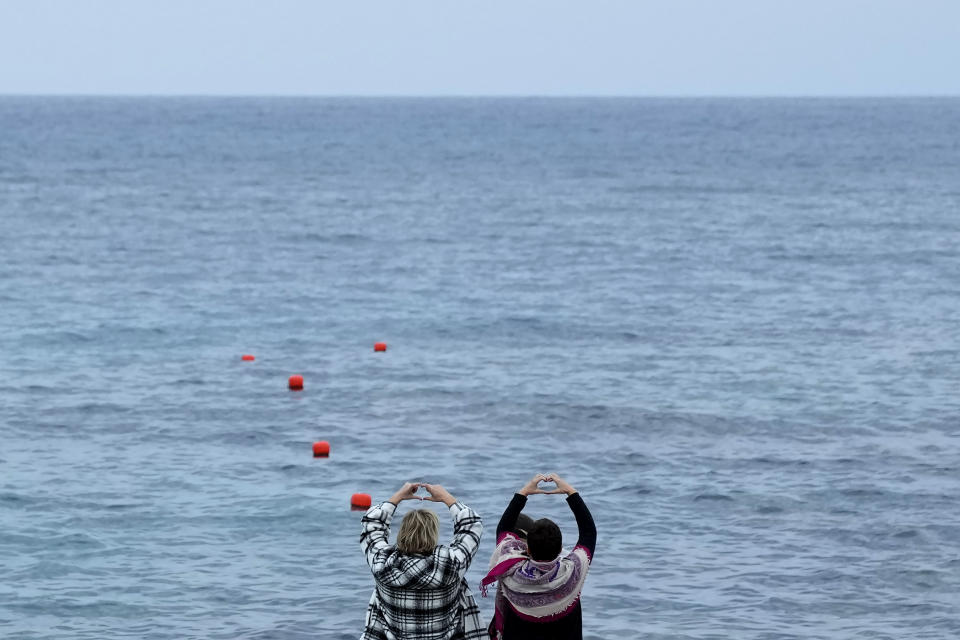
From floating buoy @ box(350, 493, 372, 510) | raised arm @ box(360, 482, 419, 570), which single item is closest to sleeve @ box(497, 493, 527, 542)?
raised arm @ box(360, 482, 419, 570)

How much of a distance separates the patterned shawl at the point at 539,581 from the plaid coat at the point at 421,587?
21cm

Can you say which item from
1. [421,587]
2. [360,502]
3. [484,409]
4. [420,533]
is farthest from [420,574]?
[484,409]

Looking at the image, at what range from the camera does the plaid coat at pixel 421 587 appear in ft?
25.2

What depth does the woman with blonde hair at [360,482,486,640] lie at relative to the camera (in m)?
7.66

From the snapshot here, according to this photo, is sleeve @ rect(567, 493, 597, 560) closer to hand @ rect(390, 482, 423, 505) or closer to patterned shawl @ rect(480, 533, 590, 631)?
patterned shawl @ rect(480, 533, 590, 631)

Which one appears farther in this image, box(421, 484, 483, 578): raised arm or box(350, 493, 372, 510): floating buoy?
box(350, 493, 372, 510): floating buoy

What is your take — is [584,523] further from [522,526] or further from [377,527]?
[377,527]

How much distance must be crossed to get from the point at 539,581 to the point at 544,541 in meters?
0.26

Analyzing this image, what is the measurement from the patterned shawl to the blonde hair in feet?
1.34

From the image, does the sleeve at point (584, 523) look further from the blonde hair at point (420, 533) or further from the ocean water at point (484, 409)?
the ocean water at point (484, 409)

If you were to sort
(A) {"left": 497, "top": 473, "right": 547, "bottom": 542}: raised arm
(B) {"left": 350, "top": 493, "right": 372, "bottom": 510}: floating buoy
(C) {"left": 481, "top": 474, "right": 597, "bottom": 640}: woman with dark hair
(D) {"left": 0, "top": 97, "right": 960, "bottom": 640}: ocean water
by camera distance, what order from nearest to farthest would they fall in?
1. (C) {"left": 481, "top": 474, "right": 597, "bottom": 640}: woman with dark hair
2. (A) {"left": 497, "top": 473, "right": 547, "bottom": 542}: raised arm
3. (D) {"left": 0, "top": 97, "right": 960, "bottom": 640}: ocean water
4. (B) {"left": 350, "top": 493, "right": 372, "bottom": 510}: floating buoy

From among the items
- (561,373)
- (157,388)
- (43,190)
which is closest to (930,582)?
(561,373)

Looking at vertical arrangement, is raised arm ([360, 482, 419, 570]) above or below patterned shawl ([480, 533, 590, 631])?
above

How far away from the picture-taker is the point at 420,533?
7590mm
